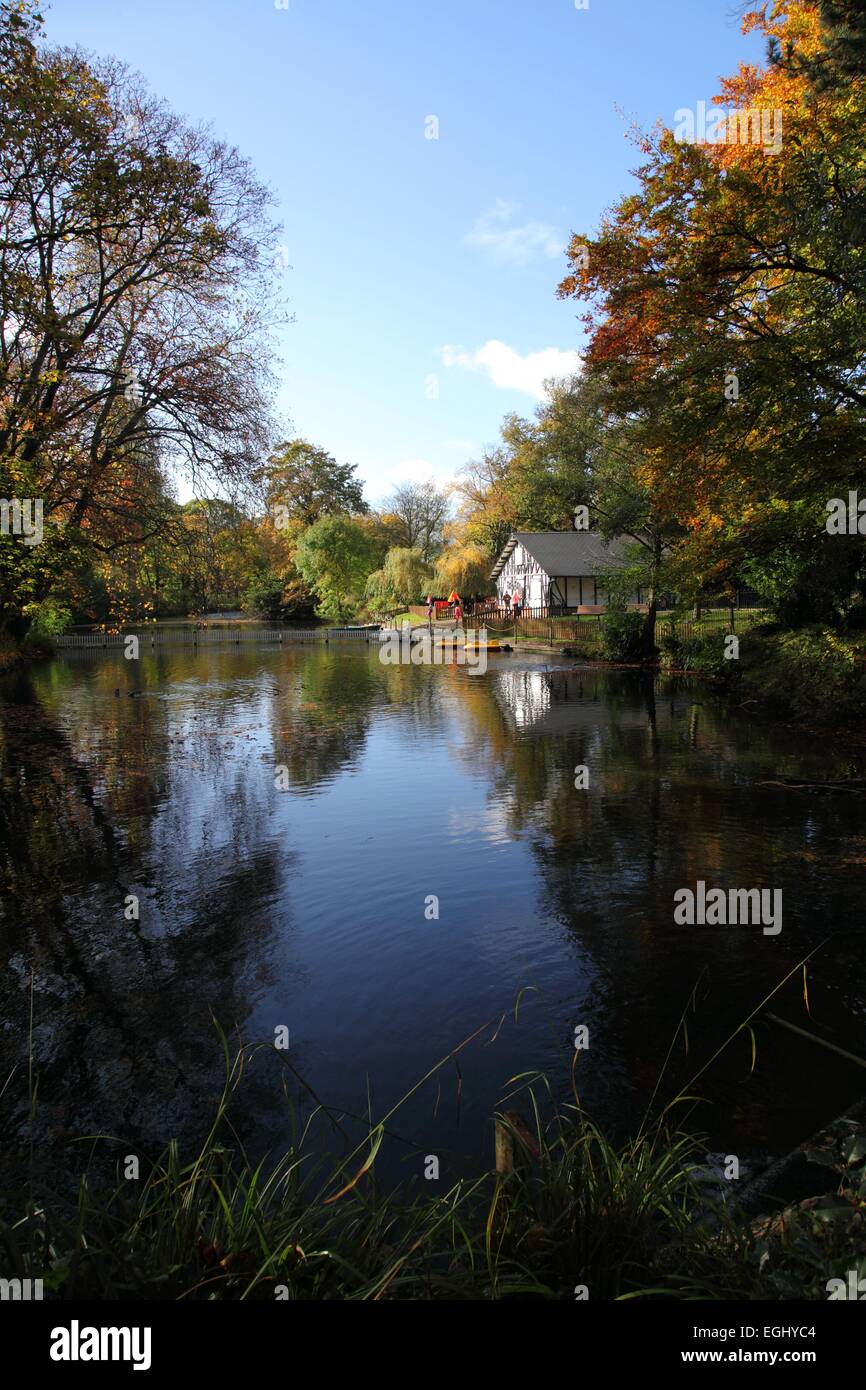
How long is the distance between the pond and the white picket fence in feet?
153

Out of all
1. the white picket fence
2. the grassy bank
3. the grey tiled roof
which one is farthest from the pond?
the white picket fence

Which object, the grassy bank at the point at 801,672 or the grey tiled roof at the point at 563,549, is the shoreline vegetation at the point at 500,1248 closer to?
the grassy bank at the point at 801,672

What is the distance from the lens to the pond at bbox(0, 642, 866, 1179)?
5426 mm

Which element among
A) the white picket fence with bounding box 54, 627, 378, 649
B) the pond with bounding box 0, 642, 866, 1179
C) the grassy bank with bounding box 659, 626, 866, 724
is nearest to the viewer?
the pond with bounding box 0, 642, 866, 1179

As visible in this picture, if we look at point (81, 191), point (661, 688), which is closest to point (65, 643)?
point (661, 688)

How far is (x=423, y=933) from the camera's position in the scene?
317 inches

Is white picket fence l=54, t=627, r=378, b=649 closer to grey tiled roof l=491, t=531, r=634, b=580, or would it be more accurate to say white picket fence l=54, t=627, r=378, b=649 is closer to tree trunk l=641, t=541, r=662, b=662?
grey tiled roof l=491, t=531, r=634, b=580

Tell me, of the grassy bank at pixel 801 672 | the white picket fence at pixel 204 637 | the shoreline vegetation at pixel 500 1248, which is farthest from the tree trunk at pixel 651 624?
the shoreline vegetation at pixel 500 1248

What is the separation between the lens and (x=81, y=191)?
13.0 m

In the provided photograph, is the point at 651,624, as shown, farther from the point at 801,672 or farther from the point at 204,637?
the point at 204,637

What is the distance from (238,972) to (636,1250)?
16.6 ft

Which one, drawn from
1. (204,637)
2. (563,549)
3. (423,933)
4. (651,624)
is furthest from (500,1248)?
(204,637)
